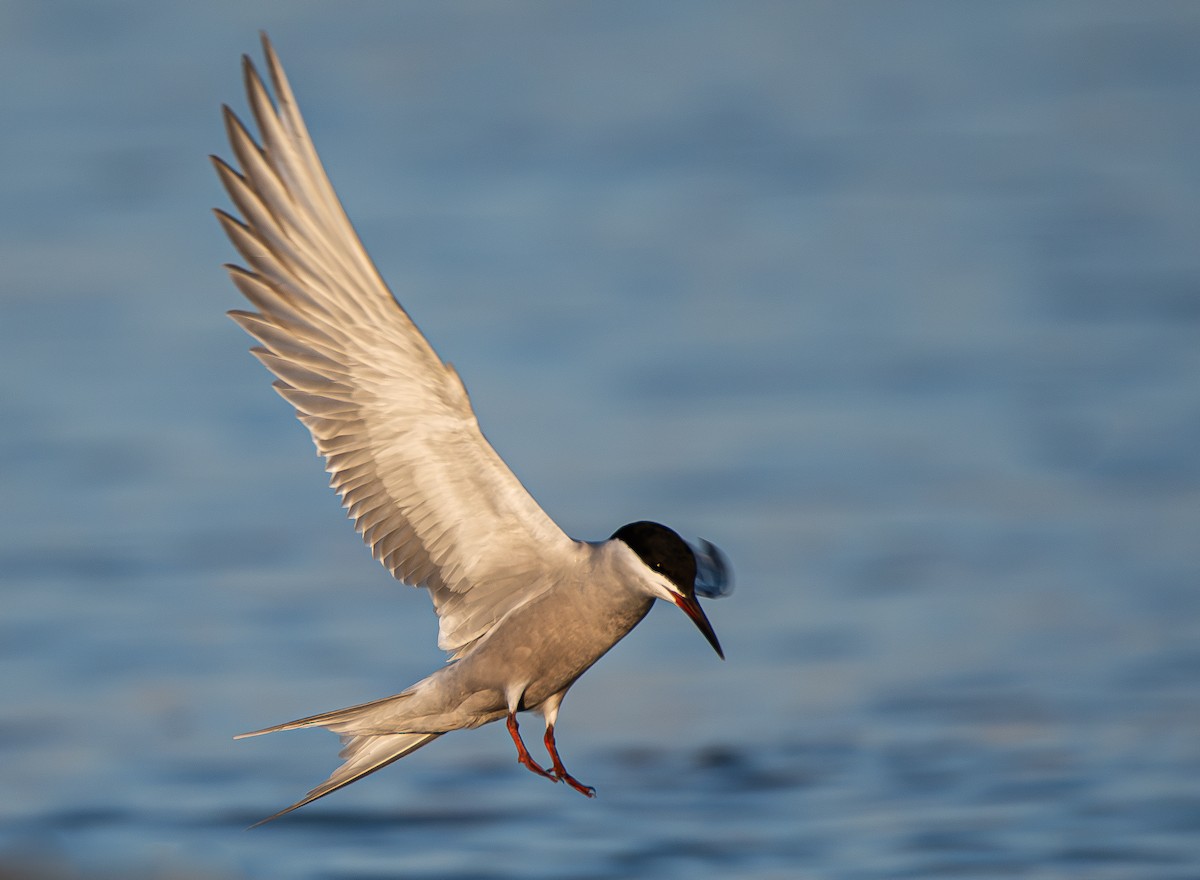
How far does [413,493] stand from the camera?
8.43 metres

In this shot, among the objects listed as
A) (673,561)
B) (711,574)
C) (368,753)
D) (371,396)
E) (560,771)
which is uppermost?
(371,396)

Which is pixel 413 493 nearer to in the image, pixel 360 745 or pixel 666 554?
pixel 360 745

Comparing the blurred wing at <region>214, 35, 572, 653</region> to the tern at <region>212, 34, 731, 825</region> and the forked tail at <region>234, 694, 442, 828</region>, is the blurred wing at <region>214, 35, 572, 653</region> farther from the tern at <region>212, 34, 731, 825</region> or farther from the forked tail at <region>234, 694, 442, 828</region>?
the forked tail at <region>234, 694, 442, 828</region>

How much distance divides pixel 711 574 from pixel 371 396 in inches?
61.5

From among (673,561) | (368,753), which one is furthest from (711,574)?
(368,753)

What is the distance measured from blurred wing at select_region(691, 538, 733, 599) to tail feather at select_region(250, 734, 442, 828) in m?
1.24

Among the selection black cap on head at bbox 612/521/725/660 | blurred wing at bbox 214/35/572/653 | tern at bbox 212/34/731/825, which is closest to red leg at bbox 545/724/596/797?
tern at bbox 212/34/731/825

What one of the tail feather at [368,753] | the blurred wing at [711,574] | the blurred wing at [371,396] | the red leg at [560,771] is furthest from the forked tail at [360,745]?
the blurred wing at [711,574]

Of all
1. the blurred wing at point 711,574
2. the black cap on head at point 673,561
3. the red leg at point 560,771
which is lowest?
the red leg at point 560,771

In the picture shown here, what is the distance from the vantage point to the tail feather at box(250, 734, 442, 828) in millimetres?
8578

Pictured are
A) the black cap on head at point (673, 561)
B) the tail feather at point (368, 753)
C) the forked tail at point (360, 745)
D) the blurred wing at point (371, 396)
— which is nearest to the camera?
the black cap on head at point (673, 561)

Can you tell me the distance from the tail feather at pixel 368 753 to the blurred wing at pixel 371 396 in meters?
0.44

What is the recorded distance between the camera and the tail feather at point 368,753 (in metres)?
8.58

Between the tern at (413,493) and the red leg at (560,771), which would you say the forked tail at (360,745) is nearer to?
the tern at (413,493)
